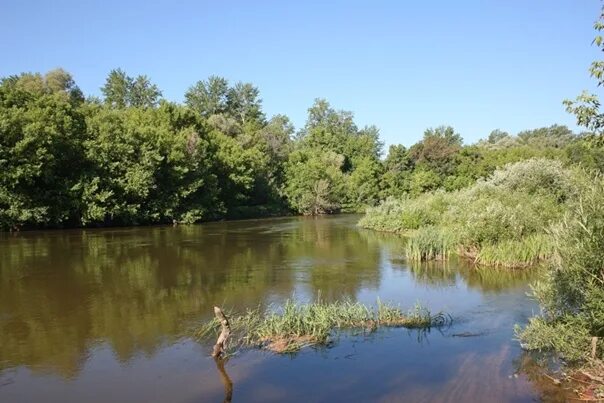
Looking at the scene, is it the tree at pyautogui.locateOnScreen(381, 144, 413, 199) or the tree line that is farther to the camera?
the tree at pyautogui.locateOnScreen(381, 144, 413, 199)

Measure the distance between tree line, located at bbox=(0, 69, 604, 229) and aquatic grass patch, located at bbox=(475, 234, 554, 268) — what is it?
53.8 feet

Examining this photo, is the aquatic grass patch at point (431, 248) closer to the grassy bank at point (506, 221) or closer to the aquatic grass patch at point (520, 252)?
the grassy bank at point (506, 221)

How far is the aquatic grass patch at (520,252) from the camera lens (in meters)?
22.9

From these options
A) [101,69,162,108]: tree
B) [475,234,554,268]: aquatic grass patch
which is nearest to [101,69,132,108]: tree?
[101,69,162,108]: tree

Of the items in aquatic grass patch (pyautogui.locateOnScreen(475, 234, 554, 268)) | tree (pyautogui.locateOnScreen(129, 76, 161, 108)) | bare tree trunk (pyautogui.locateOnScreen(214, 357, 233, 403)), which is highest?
tree (pyautogui.locateOnScreen(129, 76, 161, 108))

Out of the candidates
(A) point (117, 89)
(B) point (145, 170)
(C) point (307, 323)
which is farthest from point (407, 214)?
(A) point (117, 89)

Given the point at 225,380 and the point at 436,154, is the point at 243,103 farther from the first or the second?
the point at 225,380

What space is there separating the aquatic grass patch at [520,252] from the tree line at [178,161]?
53.8 ft

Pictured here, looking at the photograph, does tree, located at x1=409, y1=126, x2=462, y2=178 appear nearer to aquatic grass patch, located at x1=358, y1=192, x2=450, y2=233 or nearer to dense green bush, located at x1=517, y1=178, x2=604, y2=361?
aquatic grass patch, located at x1=358, y1=192, x2=450, y2=233

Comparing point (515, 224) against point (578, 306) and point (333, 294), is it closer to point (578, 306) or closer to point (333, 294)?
point (333, 294)

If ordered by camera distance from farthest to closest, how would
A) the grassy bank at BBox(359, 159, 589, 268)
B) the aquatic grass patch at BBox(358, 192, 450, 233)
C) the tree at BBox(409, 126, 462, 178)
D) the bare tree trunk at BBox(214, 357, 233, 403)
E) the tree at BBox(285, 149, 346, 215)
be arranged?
the tree at BBox(409, 126, 462, 178) < the tree at BBox(285, 149, 346, 215) < the aquatic grass patch at BBox(358, 192, 450, 233) < the grassy bank at BBox(359, 159, 589, 268) < the bare tree trunk at BBox(214, 357, 233, 403)

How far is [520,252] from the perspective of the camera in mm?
22969

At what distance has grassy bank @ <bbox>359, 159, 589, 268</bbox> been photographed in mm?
23188

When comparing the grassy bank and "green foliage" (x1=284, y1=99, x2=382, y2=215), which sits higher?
"green foliage" (x1=284, y1=99, x2=382, y2=215)
